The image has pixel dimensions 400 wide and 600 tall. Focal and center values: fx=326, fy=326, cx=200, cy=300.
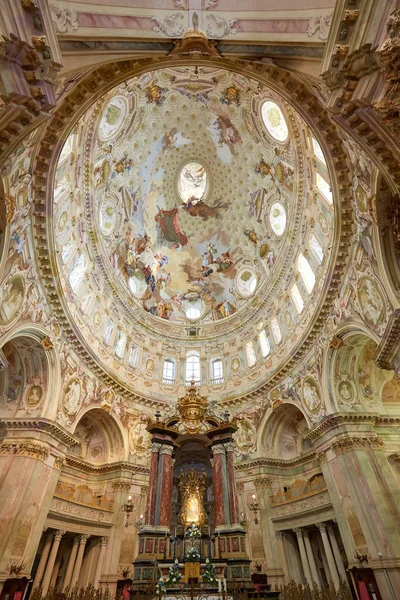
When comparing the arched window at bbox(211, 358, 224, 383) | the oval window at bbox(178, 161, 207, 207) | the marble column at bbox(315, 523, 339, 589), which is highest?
the oval window at bbox(178, 161, 207, 207)

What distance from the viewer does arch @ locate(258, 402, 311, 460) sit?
2228 cm

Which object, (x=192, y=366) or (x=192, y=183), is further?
(x=192, y=183)

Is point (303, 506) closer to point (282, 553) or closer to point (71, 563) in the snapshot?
point (282, 553)

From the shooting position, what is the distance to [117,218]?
2803cm

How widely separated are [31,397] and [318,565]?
18771 millimetres

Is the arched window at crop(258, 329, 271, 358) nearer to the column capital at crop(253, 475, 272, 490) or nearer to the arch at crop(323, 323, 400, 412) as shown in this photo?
the arch at crop(323, 323, 400, 412)

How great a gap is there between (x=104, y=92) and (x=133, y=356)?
19.2 meters

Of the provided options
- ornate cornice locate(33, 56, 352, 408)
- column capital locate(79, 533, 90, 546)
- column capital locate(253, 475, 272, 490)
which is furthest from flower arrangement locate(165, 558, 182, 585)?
ornate cornice locate(33, 56, 352, 408)

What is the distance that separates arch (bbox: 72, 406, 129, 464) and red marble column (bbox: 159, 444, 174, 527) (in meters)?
4.73

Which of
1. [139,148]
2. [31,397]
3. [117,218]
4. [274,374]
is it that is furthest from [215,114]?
[31,397]

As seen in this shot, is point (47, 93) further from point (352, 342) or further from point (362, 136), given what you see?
point (352, 342)

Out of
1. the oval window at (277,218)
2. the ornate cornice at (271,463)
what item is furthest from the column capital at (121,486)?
the oval window at (277,218)

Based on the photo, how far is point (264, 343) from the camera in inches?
1033

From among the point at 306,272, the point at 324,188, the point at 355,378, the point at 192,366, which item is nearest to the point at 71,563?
the point at 192,366
